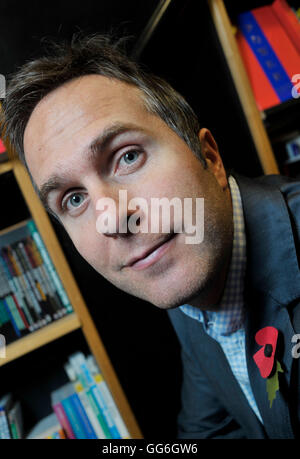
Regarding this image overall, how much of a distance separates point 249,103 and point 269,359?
48cm

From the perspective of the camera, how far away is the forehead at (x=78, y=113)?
526 mm

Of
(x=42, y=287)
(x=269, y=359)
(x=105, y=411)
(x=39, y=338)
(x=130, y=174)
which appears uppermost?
(x=130, y=174)

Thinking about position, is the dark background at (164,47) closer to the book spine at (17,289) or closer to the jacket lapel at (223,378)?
the book spine at (17,289)

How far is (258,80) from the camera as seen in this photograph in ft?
2.29

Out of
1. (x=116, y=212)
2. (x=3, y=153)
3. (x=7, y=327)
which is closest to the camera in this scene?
(x=116, y=212)

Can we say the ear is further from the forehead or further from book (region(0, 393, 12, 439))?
book (region(0, 393, 12, 439))

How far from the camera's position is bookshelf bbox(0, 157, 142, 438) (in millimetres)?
759

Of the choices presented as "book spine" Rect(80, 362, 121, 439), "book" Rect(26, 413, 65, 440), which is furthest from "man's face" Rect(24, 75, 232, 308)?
"book" Rect(26, 413, 65, 440)

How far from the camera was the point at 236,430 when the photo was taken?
85cm

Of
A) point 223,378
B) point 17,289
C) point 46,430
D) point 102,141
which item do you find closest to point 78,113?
point 102,141

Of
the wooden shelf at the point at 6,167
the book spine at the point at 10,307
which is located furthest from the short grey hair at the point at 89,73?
the book spine at the point at 10,307

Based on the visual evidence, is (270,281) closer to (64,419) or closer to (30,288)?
(30,288)

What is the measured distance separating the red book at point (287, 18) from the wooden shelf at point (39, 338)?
0.74 metres

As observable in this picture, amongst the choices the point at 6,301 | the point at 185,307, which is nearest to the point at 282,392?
the point at 185,307
